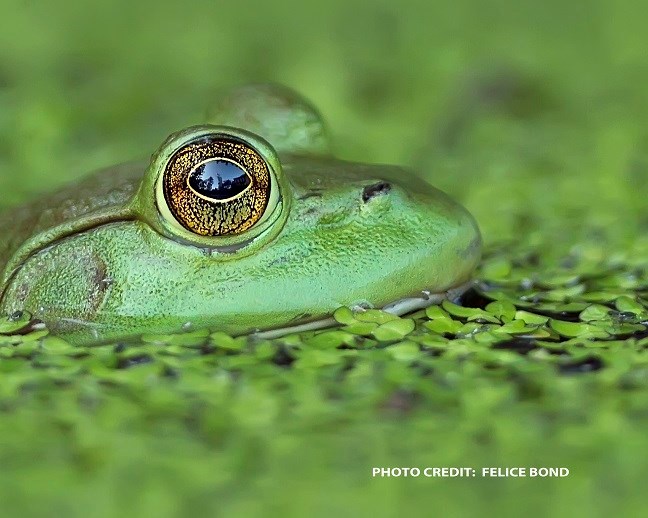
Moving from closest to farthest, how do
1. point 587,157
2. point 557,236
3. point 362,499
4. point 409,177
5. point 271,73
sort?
point 362,499 < point 409,177 < point 557,236 < point 587,157 < point 271,73

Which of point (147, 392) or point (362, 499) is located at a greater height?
point (147, 392)

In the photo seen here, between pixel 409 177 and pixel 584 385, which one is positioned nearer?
pixel 584 385

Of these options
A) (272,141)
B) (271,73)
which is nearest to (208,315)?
(272,141)

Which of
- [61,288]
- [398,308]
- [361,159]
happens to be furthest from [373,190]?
[361,159]

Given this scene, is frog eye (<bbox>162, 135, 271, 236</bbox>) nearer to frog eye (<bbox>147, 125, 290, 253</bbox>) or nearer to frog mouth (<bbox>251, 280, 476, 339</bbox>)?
frog eye (<bbox>147, 125, 290, 253</bbox>)

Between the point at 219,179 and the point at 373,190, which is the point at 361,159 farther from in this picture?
the point at 219,179

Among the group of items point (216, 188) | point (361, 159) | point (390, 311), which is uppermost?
point (361, 159)

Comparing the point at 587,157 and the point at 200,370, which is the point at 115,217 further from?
the point at 587,157

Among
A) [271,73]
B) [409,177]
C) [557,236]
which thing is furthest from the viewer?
[271,73]
